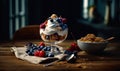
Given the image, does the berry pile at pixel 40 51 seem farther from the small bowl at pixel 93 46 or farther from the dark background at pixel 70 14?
the dark background at pixel 70 14

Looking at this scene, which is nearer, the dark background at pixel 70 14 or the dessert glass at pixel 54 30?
the dessert glass at pixel 54 30

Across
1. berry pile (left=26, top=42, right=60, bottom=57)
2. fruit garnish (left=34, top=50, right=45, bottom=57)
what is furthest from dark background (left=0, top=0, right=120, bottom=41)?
fruit garnish (left=34, top=50, right=45, bottom=57)

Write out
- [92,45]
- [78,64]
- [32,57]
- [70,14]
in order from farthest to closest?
[70,14] < [92,45] < [32,57] < [78,64]

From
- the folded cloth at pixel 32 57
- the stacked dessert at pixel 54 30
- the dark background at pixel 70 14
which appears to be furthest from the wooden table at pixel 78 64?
the dark background at pixel 70 14

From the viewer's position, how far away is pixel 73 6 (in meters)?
6.77

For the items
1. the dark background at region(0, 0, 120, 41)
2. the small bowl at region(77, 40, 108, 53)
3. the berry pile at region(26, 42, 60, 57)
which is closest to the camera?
the berry pile at region(26, 42, 60, 57)

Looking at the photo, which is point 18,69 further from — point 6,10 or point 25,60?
point 6,10

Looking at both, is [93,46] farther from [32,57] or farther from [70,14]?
[70,14]

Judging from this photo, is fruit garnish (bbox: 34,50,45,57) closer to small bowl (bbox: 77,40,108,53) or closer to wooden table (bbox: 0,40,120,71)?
wooden table (bbox: 0,40,120,71)

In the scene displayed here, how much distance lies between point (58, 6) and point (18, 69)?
5.30 meters

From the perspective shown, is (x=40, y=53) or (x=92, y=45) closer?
(x=40, y=53)

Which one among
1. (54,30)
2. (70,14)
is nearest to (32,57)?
(54,30)

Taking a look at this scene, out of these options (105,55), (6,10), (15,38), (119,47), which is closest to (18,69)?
(105,55)

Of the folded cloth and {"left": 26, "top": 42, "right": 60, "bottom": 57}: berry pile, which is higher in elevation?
{"left": 26, "top": 42, "right": 60, "bottom": 57}: berry pile
